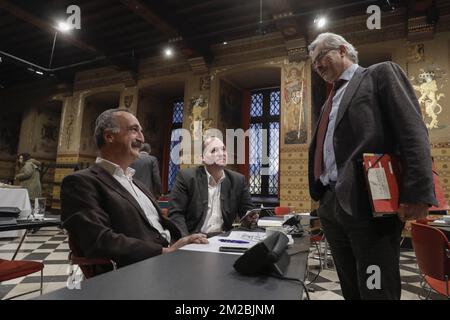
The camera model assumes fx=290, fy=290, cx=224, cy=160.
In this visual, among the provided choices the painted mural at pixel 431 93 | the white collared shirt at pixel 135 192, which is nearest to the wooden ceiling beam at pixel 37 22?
the white collared shirt at pixel 135 192

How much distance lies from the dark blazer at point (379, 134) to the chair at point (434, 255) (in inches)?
43.6

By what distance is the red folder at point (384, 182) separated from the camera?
1232 millimetres

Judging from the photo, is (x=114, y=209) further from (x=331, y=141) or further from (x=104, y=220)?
(x=331, y=141)

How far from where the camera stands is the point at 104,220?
1.45 metres

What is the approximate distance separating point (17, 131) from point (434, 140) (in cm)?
1611

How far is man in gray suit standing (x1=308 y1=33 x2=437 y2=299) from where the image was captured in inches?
49.1

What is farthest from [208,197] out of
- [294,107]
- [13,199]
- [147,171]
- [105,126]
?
[294,107]

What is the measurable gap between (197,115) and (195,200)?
6815 millimetres

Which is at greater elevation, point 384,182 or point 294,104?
point 294,104

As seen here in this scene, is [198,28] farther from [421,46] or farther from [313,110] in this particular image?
[421,46]

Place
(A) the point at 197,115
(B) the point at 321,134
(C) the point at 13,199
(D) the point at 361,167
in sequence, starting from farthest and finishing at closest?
(A) the point at 197,115 < (C) the point at 13,199 < (B) the point at 321,134 < (D) the point at 361,167

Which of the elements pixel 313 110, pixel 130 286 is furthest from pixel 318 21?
pixel 130 286

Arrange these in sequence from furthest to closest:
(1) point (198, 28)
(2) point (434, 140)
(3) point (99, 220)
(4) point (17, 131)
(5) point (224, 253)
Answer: (4) point (17, 131) → (1) point (198, 28) → (2) point (434, 140) → (3) point (99, 220) → (5) point (224, 253)

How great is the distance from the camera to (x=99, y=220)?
55.6 inches
